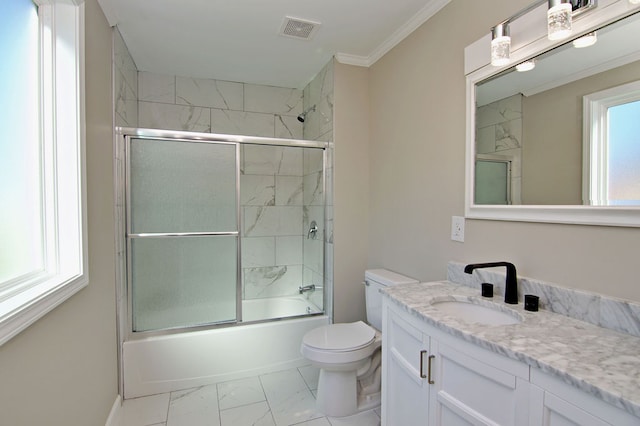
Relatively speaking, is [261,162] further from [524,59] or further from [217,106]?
[524,59]

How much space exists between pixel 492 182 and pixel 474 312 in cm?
62

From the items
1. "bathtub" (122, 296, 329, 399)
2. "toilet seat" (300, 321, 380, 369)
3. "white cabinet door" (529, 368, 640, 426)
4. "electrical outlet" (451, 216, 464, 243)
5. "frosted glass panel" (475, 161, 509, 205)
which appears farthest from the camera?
"bathtub" (122, 296, 329, 399)

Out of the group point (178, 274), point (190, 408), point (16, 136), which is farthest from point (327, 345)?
point (16, 136)

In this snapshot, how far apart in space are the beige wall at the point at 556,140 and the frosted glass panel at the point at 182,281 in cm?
194

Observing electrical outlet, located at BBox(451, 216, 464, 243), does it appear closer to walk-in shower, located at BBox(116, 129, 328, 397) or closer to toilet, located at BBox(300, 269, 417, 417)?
toilet, located at BBox(300, 269, 417, 417)

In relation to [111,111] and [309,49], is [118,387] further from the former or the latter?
[309,49]

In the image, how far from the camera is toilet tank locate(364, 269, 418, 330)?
2133 mm

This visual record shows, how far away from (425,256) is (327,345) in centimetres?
81

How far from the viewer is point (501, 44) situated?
1382 mm

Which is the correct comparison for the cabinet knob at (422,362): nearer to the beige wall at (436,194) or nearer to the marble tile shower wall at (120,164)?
the beige wall at (436,194)

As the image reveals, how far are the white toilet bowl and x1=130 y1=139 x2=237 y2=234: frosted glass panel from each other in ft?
3.53

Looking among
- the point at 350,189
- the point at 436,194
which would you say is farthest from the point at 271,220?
the point at 436,194

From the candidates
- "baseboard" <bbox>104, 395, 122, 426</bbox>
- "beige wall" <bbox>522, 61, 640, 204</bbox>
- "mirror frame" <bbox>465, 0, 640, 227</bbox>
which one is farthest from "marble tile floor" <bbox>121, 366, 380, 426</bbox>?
"beige wall" <bbox>522, 61, 640, 204</bbox>

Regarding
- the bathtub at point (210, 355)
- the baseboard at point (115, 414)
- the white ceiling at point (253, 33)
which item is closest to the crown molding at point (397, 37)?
the white ceiling at point (253, 33)
